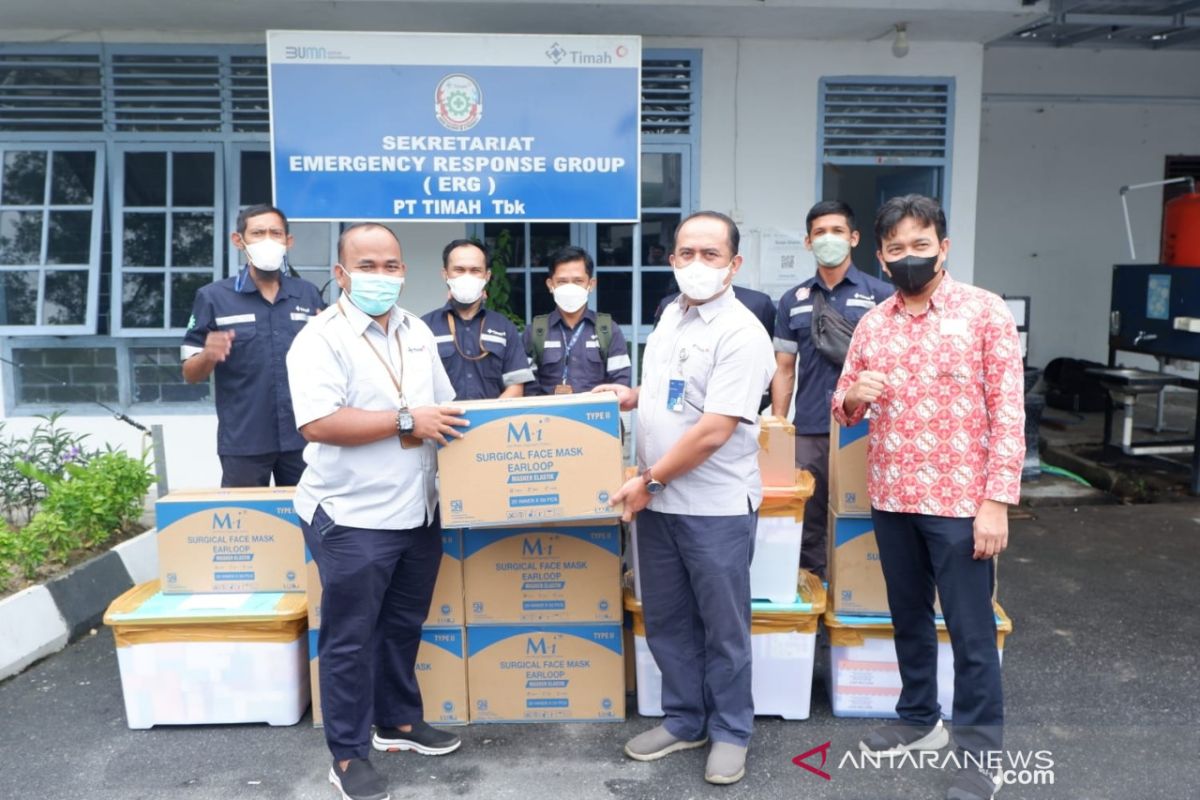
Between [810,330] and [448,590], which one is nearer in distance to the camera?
[448,590]

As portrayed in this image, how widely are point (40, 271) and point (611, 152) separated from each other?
3360 millimetres

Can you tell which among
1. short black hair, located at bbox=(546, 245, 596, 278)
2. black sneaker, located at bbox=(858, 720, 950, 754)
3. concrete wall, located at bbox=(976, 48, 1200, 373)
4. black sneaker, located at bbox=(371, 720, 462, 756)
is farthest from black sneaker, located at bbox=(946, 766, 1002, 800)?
concrete wall, located at bbox=(976, 48, 1200, 373)

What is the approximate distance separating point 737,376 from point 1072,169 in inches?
331

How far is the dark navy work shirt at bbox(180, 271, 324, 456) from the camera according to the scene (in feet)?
11.3

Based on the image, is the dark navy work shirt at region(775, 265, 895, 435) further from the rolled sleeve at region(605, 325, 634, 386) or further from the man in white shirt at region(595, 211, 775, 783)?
the man in white shirt at region(595, 211, 775, 783)

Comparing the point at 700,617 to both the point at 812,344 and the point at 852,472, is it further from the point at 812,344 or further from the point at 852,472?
the point at 812,344

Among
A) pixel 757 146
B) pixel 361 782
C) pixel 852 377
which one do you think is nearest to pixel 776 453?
pixel 852 377

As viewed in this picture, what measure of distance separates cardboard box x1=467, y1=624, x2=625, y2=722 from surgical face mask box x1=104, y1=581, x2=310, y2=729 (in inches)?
23.7

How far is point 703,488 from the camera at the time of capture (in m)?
2.64

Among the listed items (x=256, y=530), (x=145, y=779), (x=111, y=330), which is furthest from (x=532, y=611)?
(x=111, y=330)

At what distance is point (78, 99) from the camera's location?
203 inches

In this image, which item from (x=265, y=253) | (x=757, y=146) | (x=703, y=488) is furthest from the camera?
(x=757, y=146)

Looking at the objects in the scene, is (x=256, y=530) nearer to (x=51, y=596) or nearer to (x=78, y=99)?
(x=51, y=596)

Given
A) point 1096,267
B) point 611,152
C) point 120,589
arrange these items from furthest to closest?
1. point 1096,267
2. point 611,152
3. point 120,589
